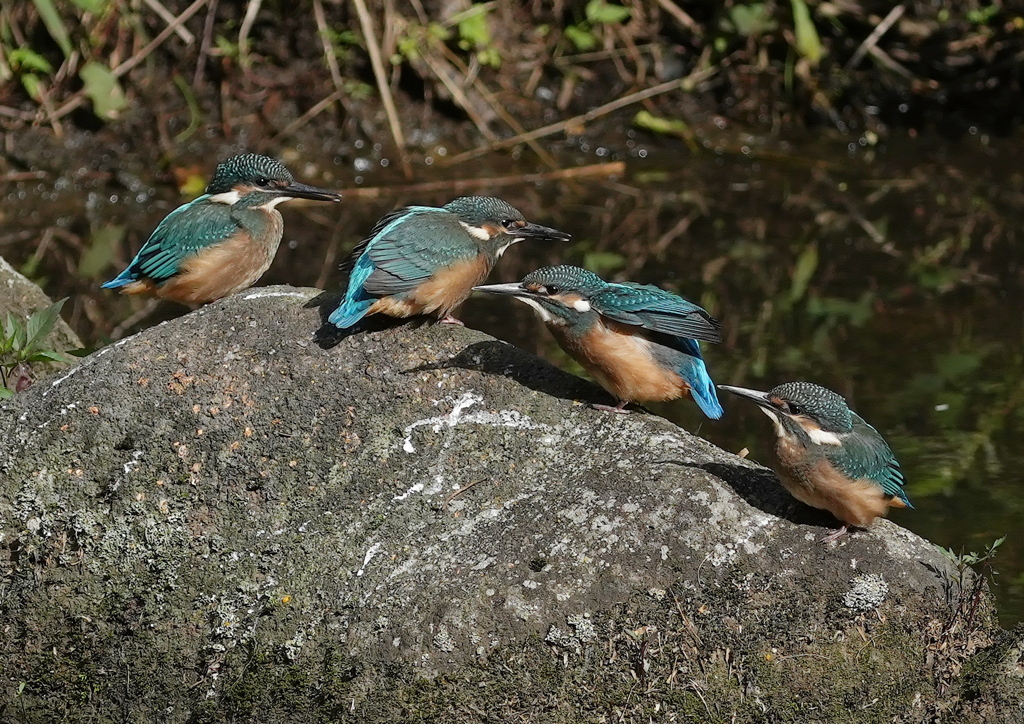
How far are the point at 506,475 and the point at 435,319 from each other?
2.80 feet

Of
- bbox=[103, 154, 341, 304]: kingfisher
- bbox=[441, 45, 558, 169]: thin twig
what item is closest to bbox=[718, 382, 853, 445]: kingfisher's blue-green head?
bbox=[103, 154, 341, 304]: kingfisher

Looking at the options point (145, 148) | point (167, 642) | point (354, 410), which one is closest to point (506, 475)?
point (354, 410)

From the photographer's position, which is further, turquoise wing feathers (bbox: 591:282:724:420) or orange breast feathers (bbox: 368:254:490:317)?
orange breast feathers (bbox: 368:254:490:317)

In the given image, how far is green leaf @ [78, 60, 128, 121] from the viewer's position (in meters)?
9.78

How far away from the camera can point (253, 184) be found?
5395 millimetres

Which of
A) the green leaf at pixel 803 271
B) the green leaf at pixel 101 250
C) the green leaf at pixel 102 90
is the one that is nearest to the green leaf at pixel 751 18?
the green leaf at pixel 803 271

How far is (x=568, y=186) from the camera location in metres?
10.0

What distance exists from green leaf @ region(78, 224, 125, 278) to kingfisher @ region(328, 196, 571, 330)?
14.4 ft

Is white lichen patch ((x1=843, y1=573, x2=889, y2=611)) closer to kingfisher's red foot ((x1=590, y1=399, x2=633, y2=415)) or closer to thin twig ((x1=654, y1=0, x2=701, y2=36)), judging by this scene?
kingfisher's red foot ((x1=590, y1=399, x2=633, y2=415))

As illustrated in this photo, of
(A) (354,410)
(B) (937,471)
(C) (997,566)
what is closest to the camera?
(A) (354,410)

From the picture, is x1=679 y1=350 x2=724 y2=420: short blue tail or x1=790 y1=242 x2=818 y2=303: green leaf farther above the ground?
x1=679 y1=350 x2=724 y2=420: short blue tail

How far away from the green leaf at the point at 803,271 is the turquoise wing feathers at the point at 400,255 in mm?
3867

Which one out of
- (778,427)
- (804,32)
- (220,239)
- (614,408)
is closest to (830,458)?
(778,427)

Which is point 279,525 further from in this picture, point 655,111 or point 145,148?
point 655,111
